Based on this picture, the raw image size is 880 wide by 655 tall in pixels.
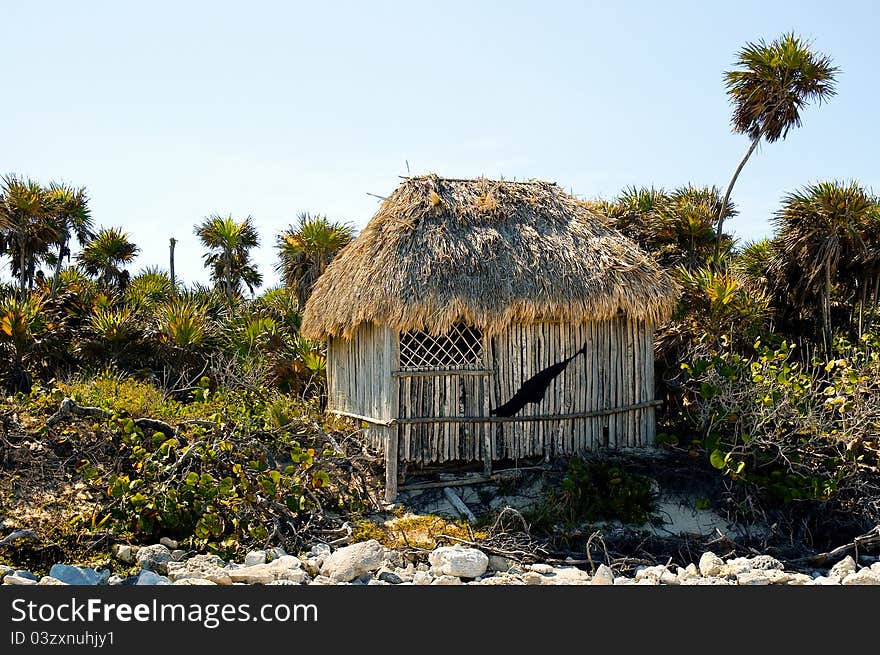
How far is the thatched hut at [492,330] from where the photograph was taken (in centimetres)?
963

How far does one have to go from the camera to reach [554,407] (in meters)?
10.1

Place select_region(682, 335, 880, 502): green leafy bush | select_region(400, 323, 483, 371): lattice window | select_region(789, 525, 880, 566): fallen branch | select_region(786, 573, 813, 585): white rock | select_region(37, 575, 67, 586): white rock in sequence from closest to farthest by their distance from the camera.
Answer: select_region(37, 575, 67, 586): white rock < select_region(786, 573, 813, 585): white rock < select_region(789, 525, 880, 566): fallen branch < select_region(682, 335, 880, 502): green leafy bush < select_region(400, 323, 483, 371): lattice window

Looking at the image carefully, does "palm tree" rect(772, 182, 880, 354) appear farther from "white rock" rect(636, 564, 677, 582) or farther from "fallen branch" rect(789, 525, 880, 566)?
"white rock" rect(636, 564, 677, 582)

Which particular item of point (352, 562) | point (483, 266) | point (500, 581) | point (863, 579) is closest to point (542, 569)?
point (500, 581)

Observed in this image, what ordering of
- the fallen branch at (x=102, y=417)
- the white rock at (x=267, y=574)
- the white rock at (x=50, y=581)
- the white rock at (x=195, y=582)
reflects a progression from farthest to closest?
the fallen branch at (x=102, y=417) < the white rock at (x=267, y=574) < the white rock at (x=195, y=582) < the white rock at (x=50, y=581)

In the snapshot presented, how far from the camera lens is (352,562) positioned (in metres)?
6.95

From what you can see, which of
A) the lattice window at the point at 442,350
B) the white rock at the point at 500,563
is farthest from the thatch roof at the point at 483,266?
the white rock at the point at 500,563

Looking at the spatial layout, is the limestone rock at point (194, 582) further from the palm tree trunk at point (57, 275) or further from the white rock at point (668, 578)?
the palm tree trunk at point (57, 275)

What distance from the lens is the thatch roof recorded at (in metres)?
9.50

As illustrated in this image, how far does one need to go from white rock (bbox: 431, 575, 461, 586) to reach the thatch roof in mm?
3164

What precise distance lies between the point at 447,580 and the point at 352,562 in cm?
79

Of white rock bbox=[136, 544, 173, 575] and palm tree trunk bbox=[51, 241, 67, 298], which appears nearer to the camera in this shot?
white rock bbox=[136, 544, 173, 575]

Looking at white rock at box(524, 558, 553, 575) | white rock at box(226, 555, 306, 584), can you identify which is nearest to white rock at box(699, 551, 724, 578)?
white rock at box(524, 558, 553, 575)

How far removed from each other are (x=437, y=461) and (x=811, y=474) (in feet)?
13.4
